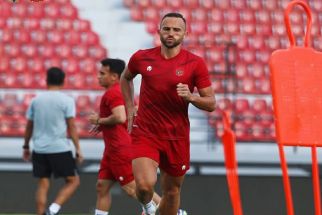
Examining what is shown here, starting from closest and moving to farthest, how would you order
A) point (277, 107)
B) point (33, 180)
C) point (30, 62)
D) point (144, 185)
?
point (277, 107) < point (144, 185) < point (33, 180) < point (30, 62)

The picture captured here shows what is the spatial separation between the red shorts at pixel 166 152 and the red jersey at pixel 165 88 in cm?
5

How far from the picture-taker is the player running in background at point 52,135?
29.7ft

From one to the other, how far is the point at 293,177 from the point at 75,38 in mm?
3650

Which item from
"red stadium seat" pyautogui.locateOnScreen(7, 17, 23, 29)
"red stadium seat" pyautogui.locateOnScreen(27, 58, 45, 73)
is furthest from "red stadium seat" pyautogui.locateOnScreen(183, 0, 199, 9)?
"red stadium seat" pyautogui.locateOnScreen(7, 17, 23, 29)

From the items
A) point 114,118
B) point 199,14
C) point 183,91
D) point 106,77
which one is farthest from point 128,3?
point 183,91

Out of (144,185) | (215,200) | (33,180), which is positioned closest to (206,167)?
(215,200)

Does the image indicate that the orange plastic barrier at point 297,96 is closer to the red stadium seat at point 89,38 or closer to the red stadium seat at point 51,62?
the red stadium seat at point 89,38

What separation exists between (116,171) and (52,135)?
111 cm

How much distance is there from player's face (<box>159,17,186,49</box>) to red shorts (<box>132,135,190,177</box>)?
0.71 meters

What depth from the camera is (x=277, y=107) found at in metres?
4.10

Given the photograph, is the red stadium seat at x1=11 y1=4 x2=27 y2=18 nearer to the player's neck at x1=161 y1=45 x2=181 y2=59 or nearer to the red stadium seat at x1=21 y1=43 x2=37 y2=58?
the red stadium seat at x1=21 y1=43 x2=37 y2=58

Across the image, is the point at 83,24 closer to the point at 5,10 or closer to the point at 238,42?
the point at 5,10

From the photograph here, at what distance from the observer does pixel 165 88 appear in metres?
6.23

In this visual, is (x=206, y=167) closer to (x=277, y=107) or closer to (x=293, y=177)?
(x=293, y=177)
